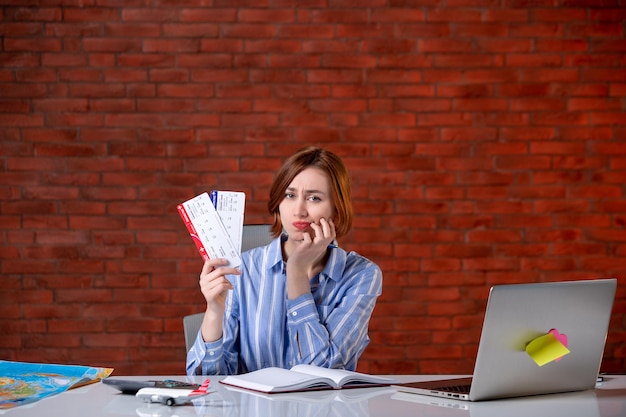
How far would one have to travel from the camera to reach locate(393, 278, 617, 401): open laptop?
1590mm

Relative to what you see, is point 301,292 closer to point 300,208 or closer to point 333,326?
point 333,326

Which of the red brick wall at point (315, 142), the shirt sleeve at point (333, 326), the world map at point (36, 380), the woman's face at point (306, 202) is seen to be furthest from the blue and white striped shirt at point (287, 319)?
the red brick wall at point (315, 142)

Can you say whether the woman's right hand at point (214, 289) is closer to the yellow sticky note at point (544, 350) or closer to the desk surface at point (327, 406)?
the desk surface at point (327, 406)

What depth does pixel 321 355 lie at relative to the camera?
2.13 metres

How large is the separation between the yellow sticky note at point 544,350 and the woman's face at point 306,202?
2.65 feet

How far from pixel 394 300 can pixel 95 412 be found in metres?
2.36

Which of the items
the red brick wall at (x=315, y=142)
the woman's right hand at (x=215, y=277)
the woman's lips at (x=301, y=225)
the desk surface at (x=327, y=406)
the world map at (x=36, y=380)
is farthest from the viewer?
the red brick wall at (x=315, y=142)

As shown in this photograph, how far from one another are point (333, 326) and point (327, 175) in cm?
44

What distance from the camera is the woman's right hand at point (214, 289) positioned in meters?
1.98

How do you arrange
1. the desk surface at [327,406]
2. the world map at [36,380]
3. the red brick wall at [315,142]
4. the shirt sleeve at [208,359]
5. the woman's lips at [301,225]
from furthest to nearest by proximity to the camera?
1. the red brick wall at [315,142]
2. the woman's lips at [301,225]
3. the shirt sleeve at [208,359]
4. the world map at [36,380]
5. the desk surface at [327,406]

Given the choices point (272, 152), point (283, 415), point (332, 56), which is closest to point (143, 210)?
point (272, 152)

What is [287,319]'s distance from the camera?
2246 mm

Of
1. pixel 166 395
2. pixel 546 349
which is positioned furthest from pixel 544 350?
pixel 166 395

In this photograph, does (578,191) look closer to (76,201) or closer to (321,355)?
(321,355)
